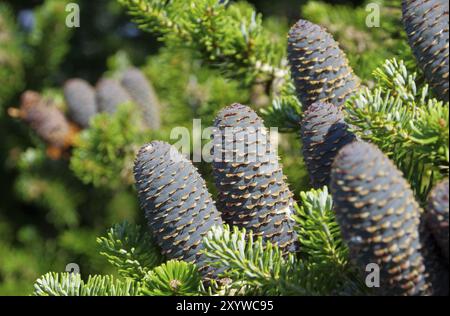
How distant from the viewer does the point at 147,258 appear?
0.82 meters

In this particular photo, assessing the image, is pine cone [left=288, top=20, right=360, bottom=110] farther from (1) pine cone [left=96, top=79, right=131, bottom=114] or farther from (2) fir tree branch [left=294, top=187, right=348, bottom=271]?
(1) pine cone [left=96, top=79, right=131, bottom=114]

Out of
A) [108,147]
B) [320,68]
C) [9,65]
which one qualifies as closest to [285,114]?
[320,68]

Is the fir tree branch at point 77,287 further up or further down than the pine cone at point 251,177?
further down

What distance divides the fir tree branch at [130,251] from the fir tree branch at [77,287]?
0.26 feet

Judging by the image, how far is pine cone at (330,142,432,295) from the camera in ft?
1.93

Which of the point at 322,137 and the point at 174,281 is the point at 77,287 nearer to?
the point at 174,281

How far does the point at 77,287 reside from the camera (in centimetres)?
72

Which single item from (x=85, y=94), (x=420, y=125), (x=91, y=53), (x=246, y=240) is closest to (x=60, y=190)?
(x=85, y=94)

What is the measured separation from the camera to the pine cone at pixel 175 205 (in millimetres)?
748

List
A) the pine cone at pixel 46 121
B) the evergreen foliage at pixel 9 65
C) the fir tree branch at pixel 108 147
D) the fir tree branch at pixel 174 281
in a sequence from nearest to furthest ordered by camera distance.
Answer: the fir tree branch at pixel 174 281
the fir tree branch at pixel 108 147
the pine cone at pixel 46 121
the evergreen foliage at pixel 9 65

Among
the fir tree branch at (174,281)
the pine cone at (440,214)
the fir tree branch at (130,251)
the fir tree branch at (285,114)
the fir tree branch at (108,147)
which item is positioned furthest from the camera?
the fir tree branch at (108,147)

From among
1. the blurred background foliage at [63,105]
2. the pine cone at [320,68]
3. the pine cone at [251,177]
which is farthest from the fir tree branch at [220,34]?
the pine cone at [251,177]

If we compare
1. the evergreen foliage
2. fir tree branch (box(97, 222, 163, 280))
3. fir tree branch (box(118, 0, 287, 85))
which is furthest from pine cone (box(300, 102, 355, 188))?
the evergreen foliage

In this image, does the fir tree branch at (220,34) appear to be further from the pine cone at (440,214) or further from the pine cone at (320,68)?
the pine cone at (440,214)
